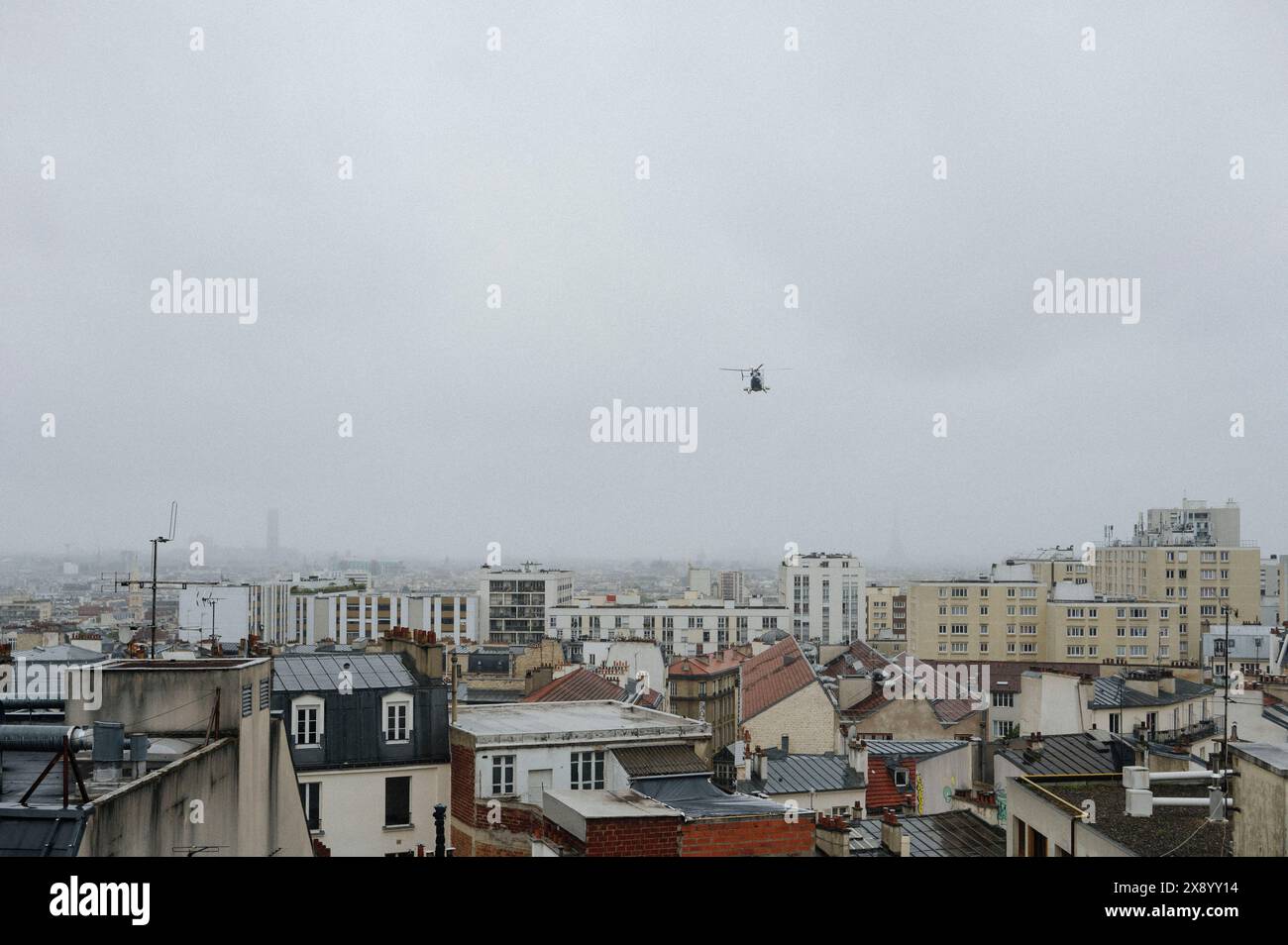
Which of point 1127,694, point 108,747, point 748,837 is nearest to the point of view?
point 108,747

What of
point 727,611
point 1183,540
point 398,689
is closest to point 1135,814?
point 398,689

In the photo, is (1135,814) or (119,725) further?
(1135,814)

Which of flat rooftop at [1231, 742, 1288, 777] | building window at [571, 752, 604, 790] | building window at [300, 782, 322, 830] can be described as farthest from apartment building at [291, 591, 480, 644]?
flat rooftop at [1231, 742, 1288, 777]

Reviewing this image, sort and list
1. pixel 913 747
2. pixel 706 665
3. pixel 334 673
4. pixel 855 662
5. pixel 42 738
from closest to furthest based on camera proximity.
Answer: pixel 42 738, pixel 334 673, pixel 913 747, pixel 706 665, pixel 855 662

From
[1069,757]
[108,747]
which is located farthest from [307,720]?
[1069,757]

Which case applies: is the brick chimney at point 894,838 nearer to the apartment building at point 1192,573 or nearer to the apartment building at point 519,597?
the apartment building at point 1192,573

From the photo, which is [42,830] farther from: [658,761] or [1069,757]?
[1069,757]

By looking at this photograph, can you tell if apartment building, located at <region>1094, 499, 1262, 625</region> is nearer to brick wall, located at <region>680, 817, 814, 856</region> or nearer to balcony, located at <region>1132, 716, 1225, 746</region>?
balcony, located at <region>1132, 716, 1225, 746</region>
